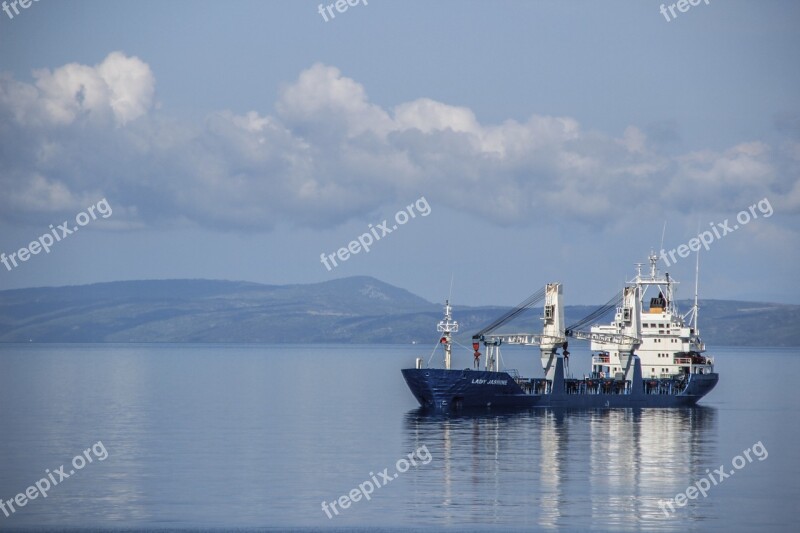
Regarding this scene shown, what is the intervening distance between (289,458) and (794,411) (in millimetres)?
64599

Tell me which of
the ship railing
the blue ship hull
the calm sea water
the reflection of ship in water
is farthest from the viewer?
the ship railing

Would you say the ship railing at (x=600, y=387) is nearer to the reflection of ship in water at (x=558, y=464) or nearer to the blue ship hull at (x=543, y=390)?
the blue ship hull at (x=543, y=390)

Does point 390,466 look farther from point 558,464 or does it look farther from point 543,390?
point 543,390

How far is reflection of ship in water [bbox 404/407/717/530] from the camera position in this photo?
166ft

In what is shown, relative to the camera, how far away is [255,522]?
47.5m

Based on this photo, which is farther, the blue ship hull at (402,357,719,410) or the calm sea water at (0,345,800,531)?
the blue ship hull at (402,357,719,410)

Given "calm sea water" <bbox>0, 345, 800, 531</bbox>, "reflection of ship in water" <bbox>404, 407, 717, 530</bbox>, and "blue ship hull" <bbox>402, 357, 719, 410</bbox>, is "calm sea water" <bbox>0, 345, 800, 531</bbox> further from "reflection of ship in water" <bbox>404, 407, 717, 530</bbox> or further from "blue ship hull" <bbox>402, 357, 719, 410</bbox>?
"blue ship hull" <bbox>402, 357, 719, 410</bbox>

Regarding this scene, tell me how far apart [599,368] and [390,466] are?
5384 cm

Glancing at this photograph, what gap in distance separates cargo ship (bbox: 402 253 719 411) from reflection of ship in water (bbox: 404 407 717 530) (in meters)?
2.26

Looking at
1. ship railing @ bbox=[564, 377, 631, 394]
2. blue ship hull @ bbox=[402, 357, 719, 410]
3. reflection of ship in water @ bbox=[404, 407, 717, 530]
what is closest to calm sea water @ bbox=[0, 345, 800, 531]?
reflection of ship in water @ bbox=[404, 407, 717, 530]

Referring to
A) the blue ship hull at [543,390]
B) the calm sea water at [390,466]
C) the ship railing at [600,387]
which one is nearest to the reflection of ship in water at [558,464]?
the calm sea water at [390,466]

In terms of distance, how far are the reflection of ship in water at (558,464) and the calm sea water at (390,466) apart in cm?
13

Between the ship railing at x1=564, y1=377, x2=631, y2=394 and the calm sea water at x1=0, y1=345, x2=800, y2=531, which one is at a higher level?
the ship railing at x1=564, y1=377, x2=631, y2=394

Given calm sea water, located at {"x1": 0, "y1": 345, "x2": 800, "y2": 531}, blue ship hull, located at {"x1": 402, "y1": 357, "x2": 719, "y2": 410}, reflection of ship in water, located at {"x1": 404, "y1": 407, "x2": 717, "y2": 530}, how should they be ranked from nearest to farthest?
calm sea water, located at {"x1": 0, "y1": 345, "x2": 800, "y2": 531} → reflection of ship in water, located at {"x1": 404, "y1": 407, "x2": 717, "y2": 530} → blue ship hull, located at {"x1": 402, "y1": 357, "x2": 719, "y2": 410}
